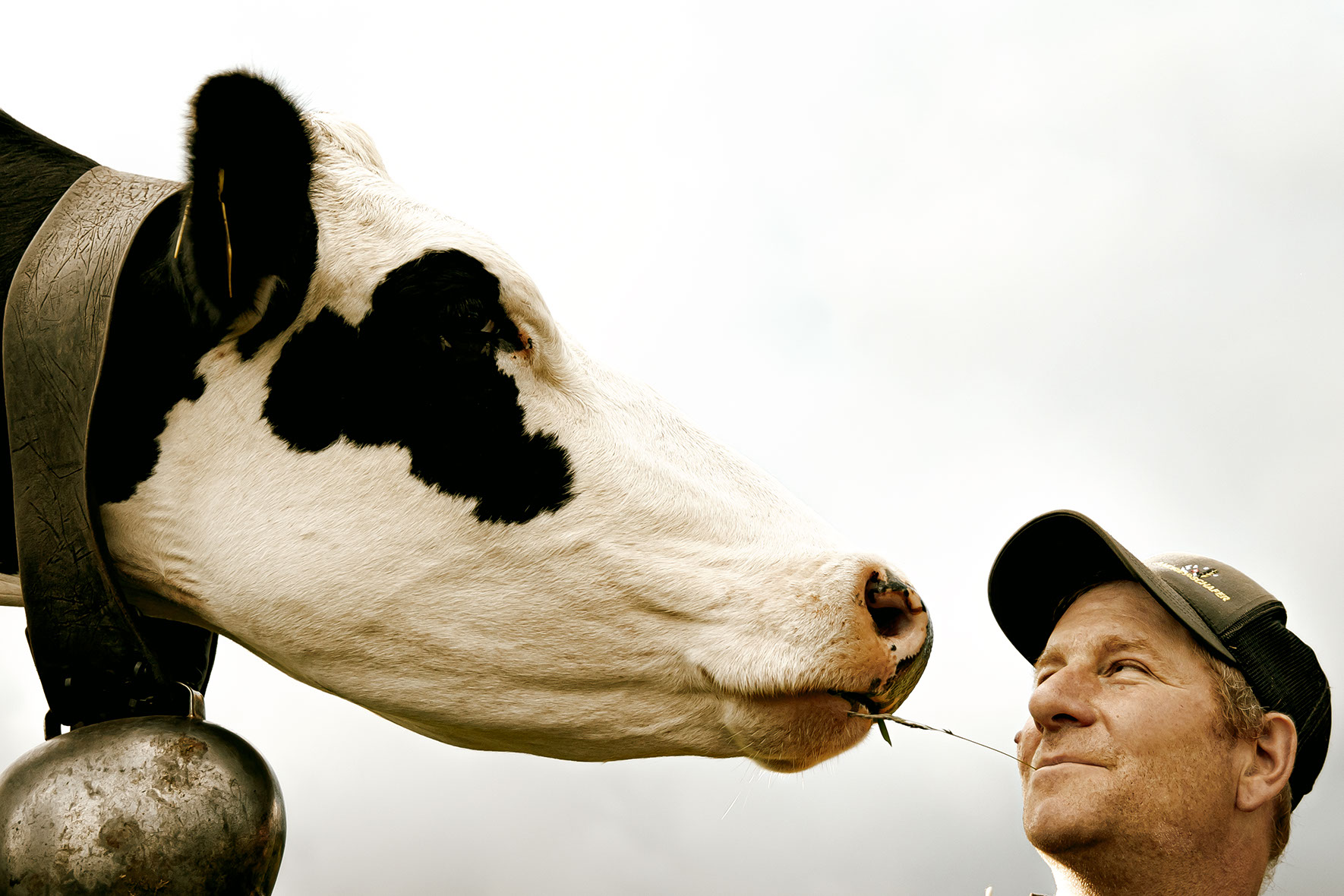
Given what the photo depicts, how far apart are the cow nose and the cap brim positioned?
3.42ft

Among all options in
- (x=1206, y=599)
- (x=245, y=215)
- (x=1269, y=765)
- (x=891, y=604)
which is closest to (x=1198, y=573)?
(x=1206, y=599)

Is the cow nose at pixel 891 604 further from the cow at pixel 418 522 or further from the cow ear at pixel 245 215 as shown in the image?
the cow ear at pixel 245 215

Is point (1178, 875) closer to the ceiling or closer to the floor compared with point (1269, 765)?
closer to the floor

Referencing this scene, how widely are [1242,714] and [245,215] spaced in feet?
8.57

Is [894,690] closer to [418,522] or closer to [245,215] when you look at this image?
[418,522]

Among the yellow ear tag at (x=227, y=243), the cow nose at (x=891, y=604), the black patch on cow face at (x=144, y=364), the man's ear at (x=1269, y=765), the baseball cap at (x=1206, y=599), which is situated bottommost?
the man's ear at (x=1269, y=765)

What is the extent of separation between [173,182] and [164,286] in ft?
1.00

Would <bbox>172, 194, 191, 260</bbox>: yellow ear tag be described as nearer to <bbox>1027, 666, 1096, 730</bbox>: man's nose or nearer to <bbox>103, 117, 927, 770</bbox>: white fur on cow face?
<bbox>103, 117, 927, 770</bbox>: white fur on cow face

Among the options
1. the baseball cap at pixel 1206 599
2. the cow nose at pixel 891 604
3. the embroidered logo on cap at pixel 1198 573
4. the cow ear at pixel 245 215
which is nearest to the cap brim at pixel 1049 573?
the baseball cap at pixel 1206 599

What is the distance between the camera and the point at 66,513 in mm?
1667

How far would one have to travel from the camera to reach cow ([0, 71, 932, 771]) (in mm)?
1797

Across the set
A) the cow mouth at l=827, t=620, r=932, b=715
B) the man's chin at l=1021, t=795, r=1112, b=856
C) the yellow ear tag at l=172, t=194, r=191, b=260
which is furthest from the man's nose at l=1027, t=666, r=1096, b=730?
the yellow ear tag at l=172, t=194, r=191, b=260

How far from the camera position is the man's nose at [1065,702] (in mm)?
2467

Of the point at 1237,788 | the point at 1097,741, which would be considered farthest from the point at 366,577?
the point at 1237,788
